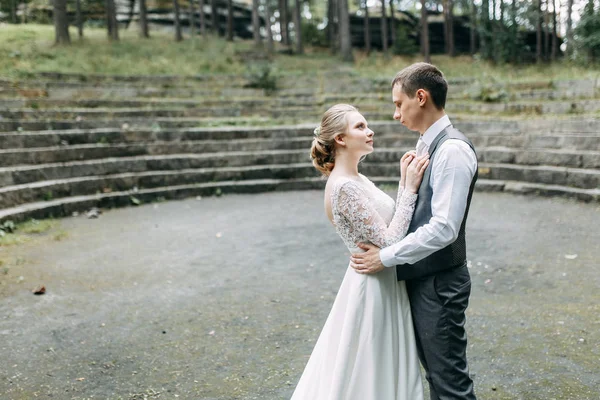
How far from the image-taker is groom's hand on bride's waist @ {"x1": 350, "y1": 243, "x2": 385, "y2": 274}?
2.54m

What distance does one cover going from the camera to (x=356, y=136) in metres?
2.67

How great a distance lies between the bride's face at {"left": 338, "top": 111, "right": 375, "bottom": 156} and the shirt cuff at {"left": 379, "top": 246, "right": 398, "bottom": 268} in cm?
51

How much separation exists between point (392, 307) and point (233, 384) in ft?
5.04

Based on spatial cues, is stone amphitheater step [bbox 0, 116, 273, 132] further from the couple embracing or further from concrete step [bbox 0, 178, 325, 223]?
the couple embracing

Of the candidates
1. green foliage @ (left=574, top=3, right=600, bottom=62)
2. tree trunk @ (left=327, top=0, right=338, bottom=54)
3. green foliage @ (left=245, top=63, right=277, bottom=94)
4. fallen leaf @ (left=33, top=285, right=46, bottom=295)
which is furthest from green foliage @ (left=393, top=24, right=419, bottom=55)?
fallen leaf @ (left=33, top=285, right=46, bottom=295)

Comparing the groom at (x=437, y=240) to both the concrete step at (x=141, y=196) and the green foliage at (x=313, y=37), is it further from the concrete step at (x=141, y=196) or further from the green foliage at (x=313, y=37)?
the green foliage at (x=313, y=37)

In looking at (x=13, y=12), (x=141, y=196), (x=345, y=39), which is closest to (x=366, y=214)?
(x=141, y=196)

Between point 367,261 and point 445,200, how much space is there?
49cm

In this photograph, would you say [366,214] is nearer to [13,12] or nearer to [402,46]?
[402,46]

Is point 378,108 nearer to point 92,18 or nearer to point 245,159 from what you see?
point 245,159

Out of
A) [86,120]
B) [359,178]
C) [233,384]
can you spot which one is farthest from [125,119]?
[359,178]

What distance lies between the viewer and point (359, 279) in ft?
8.73

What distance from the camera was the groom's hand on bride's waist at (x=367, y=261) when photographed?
2.54 metres

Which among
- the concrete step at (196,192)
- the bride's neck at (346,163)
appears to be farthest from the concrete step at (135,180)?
the bride's neck at (346,163)
